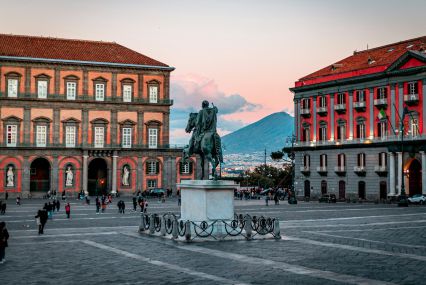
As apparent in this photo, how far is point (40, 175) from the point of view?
72.8 metres

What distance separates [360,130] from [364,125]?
28.3 inches

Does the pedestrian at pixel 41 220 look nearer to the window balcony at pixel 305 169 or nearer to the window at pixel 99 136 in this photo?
the window balcony at pixel 305 169

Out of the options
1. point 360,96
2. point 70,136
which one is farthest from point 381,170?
point 70,136

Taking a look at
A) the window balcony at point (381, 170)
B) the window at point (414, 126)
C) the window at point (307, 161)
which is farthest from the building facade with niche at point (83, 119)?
the window at point (414, 126)

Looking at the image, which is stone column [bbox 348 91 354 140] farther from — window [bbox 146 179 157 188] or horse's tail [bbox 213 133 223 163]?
horse's tail [bbox 213 133 223 163]

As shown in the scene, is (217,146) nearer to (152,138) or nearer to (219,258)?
(219,258)

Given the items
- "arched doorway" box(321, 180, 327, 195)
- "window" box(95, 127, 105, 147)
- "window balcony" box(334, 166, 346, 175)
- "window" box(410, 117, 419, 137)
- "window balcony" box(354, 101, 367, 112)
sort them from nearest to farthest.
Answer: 1. "window" box(410, 117, 419, 137)
2. "window balcony" box(354, 101, 367, 112)
3. "window balcony" box(334, 166, 346, 175)
4. "arched doorway" box(321, 180, 327, 195)
5. "window" box(95, 127, 105, 147)

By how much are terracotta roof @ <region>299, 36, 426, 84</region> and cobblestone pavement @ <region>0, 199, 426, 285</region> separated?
36.8 metres

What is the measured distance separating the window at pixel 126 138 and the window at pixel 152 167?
343cm

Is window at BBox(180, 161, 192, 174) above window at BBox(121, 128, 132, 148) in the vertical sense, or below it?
below

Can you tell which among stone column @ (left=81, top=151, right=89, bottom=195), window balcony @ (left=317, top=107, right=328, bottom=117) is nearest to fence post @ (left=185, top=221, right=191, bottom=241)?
window balcony @ (left=317, top=107, right=328, bottom=117)

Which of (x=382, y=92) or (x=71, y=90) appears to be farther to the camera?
(x=71, y=90)

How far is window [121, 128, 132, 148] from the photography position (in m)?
75.6

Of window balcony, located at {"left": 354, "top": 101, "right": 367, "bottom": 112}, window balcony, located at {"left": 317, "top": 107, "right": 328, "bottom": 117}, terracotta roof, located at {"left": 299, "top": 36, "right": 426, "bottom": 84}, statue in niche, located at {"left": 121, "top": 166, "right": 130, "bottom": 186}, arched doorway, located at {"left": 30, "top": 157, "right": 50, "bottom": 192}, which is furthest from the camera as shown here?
statue in niche, located at {"left": 121, "top": 166, "right": 130, "bottom": 186}
